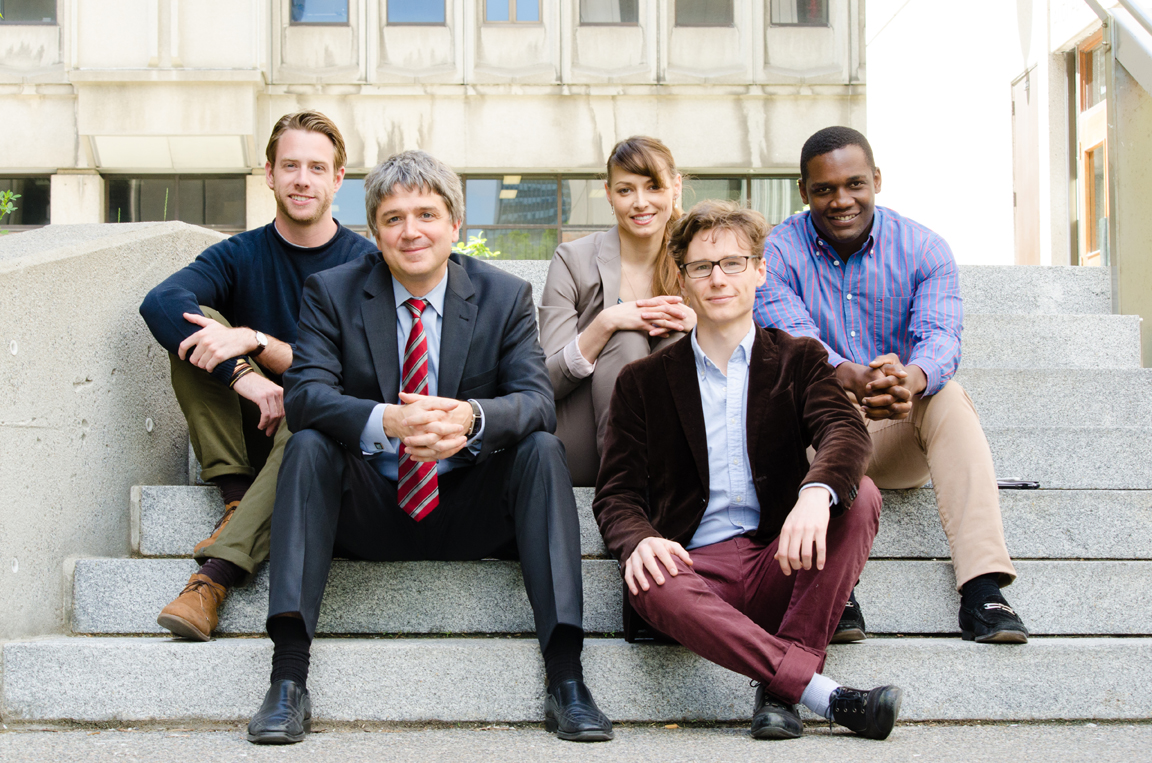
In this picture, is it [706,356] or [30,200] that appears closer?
[706,356]

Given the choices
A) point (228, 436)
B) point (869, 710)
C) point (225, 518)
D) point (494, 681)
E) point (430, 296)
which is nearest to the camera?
point (869, 710)

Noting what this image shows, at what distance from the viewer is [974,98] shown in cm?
746

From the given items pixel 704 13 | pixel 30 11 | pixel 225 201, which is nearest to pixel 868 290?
pixel 704 13

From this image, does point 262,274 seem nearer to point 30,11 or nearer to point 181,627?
point 181,627

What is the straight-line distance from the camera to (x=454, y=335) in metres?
2.81

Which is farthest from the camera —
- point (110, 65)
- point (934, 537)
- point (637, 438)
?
point (110, 65)

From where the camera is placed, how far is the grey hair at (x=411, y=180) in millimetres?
2787

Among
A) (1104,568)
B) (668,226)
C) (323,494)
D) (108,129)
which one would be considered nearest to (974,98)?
(668,226)

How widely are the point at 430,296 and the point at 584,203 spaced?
34.5 ft

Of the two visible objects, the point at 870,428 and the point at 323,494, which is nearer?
the point at 323,494

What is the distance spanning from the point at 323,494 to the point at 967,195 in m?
6.31

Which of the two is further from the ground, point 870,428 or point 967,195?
point 967,195

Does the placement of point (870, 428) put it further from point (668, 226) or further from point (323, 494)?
point (323, 494)

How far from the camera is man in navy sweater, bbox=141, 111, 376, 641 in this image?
2.76 metres
